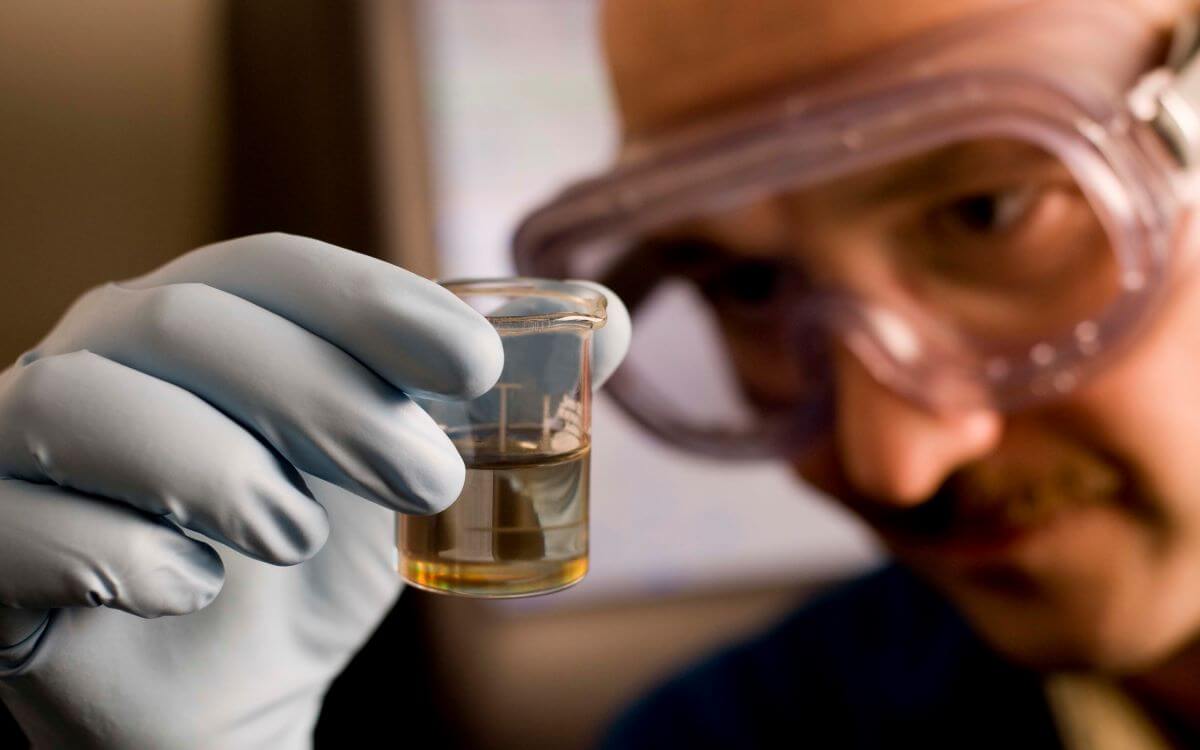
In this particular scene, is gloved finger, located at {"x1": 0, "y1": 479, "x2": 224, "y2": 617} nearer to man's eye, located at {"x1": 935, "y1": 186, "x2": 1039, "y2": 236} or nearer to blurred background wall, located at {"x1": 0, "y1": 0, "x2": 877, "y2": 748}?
man's eye, located at {"x1": 935, "y1": 186, "x2": 1039, "y2": 236}

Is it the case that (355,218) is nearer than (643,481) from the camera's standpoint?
Yes

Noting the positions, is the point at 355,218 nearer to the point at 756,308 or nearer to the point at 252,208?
the point at 252,208

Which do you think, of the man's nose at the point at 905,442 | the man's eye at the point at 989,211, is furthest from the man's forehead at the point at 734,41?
the man's nose at the point at 905,442

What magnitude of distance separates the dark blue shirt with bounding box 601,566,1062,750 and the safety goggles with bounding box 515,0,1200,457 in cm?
47

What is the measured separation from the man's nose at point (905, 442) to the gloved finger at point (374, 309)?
0.51 metres

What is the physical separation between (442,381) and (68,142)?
113cm

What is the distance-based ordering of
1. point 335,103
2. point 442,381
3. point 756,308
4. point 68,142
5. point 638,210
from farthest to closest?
point 335,103, point 68,142, point 756,308, point 638,210, point 442,381

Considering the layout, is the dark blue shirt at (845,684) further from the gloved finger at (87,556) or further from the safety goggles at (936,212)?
the gloved finger at (87,556)

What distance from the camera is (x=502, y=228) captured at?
1.67 m

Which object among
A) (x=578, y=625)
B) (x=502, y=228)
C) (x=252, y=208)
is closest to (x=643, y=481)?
(x=578, y=625)

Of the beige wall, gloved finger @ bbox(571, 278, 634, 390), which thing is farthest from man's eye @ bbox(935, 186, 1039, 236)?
the beige wall

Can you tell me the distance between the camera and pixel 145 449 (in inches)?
19.6

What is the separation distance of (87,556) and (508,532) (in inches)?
8.0

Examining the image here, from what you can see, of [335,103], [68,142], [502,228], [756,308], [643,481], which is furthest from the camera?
[643,481]
